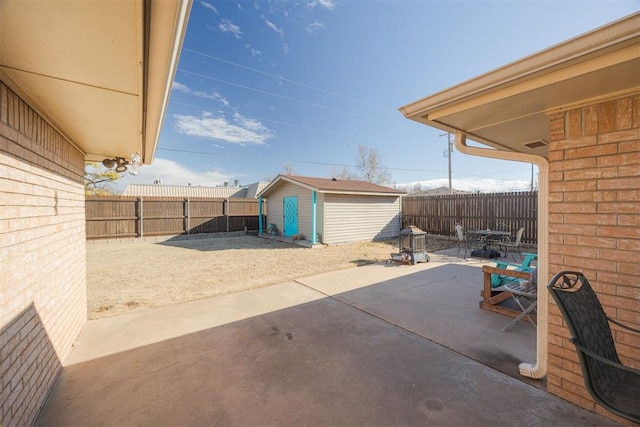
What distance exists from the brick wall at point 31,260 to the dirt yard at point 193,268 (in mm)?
1545

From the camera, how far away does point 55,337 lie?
2531mm

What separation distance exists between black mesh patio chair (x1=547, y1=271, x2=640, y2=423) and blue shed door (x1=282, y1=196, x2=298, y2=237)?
10723 millimetres

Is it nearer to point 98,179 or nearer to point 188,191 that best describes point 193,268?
point 98,179

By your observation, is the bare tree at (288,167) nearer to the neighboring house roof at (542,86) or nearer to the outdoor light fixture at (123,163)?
the outdoor light fixture at (123,163)

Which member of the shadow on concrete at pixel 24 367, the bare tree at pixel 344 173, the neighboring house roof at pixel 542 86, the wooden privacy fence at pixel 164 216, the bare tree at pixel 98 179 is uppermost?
the bare tree at pixel 344 173

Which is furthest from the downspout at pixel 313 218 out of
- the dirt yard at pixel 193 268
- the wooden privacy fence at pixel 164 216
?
the wooden privacy fence at pixel 164 216

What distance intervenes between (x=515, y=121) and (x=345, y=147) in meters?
25.3

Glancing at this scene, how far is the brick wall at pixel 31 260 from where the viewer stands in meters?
1.71

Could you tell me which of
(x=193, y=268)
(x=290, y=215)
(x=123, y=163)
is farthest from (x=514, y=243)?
(x=123, y=163)

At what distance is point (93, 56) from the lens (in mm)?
1379

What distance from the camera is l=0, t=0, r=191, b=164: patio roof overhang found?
→ 3.46 ft

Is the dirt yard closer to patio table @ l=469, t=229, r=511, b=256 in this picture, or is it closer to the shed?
the shed

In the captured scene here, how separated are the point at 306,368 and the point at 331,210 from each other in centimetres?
851

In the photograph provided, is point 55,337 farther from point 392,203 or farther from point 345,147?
point 345,147
